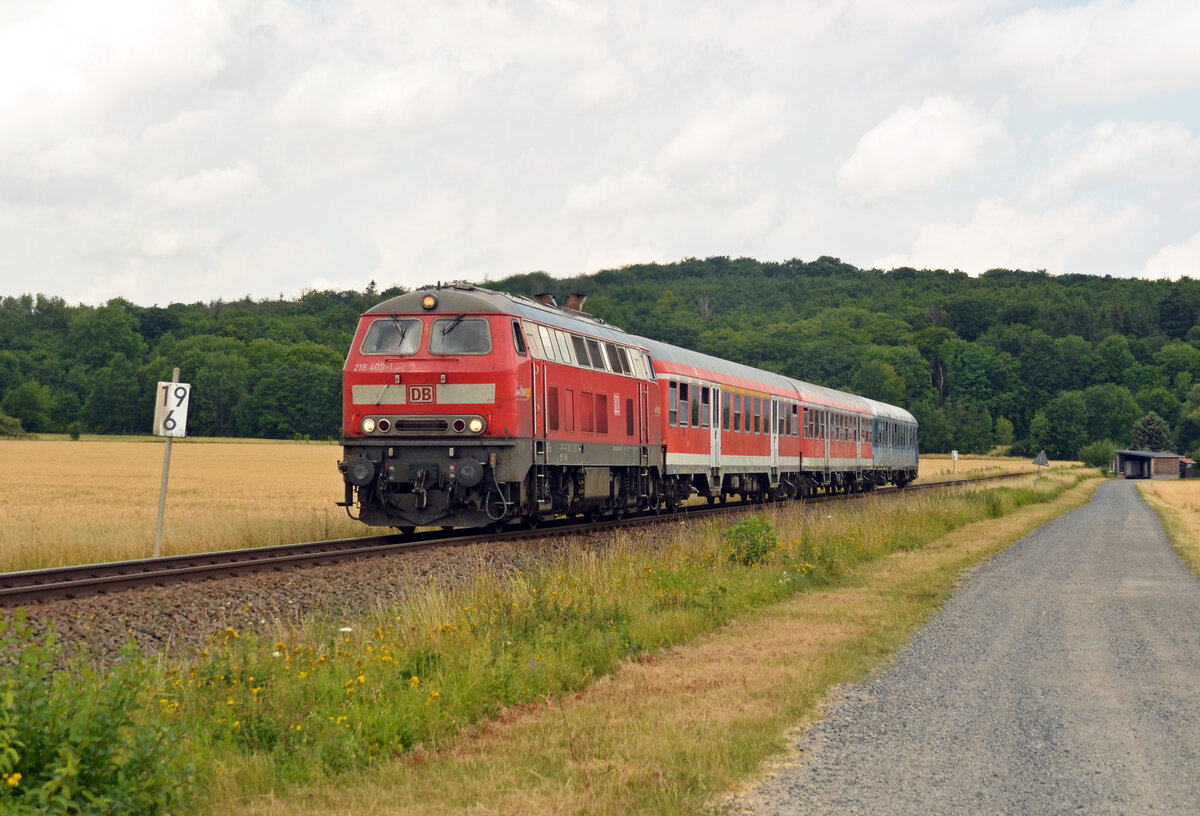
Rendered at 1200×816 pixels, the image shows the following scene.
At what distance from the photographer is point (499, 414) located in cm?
1841

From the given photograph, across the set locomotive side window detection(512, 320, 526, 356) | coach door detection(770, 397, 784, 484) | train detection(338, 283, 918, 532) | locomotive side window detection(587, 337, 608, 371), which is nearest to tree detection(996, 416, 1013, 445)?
coach door detection(770, 397, 784, 484)

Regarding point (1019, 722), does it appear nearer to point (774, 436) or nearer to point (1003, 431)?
point (774, 436)

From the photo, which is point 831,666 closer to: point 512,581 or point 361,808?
point 512,581

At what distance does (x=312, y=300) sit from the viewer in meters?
91.9

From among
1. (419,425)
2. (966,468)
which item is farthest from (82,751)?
(966,468)

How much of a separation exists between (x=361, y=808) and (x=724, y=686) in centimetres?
393

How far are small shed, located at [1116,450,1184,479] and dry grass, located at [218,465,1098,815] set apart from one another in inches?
5478

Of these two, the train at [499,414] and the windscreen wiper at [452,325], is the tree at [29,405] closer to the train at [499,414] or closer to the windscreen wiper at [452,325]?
the train at [499,414]

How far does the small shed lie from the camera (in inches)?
5374

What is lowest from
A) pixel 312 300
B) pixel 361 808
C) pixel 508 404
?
pixel 361 808

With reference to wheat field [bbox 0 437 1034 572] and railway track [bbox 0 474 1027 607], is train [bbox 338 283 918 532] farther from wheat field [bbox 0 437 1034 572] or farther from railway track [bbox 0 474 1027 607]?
wheat field [bbox 0 437 1034 572]

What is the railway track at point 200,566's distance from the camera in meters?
12.3

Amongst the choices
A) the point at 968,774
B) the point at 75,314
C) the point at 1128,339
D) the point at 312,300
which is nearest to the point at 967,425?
the point at 1128,339

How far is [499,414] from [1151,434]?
160132mm
